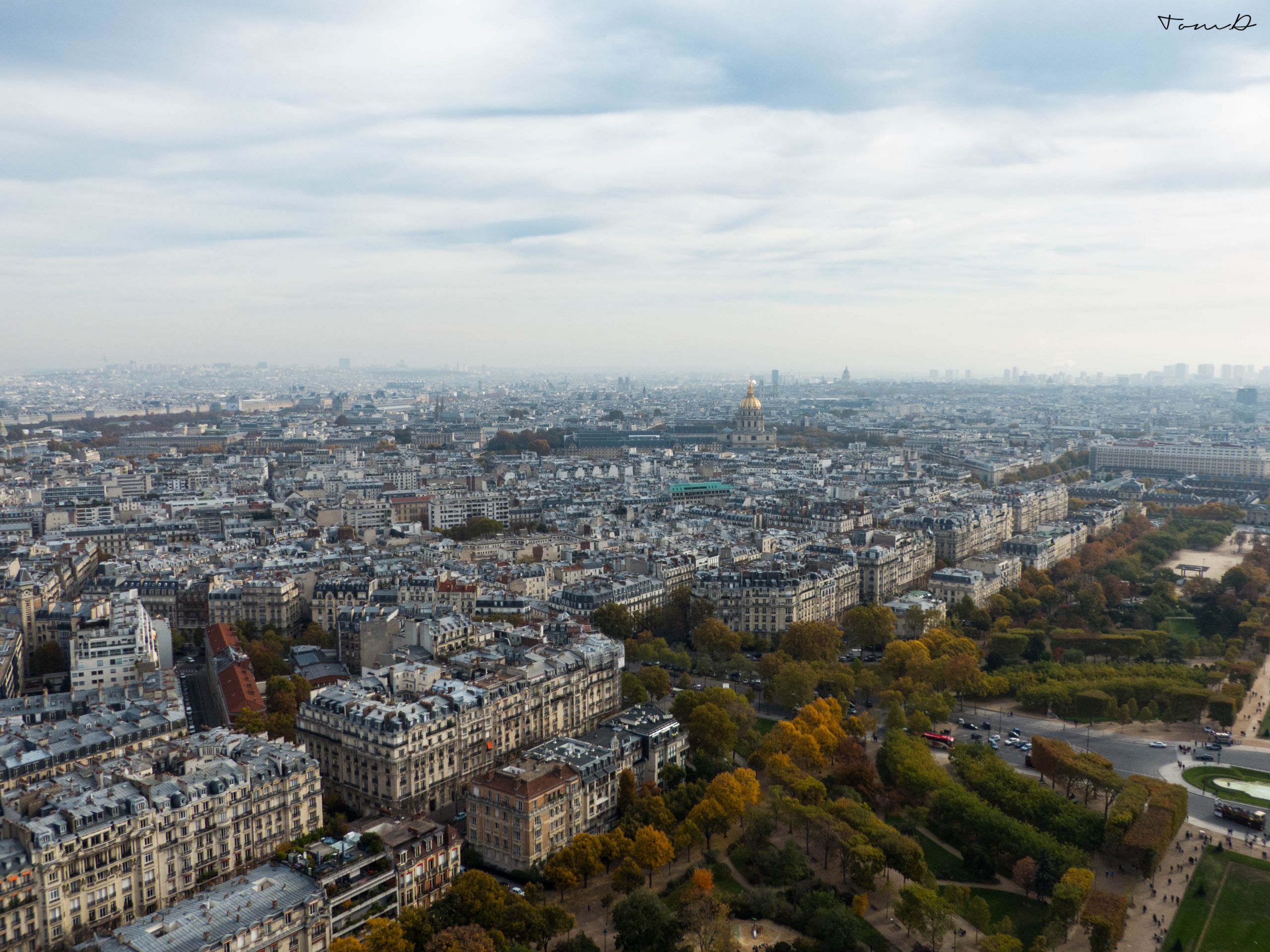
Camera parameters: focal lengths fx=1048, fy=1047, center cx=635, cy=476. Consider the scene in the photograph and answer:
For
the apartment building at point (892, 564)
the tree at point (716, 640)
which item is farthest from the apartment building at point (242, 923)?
the apartment building at point (892, 564)

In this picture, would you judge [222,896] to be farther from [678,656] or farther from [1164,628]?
[1164,628]

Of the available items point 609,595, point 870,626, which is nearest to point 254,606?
point 609,595

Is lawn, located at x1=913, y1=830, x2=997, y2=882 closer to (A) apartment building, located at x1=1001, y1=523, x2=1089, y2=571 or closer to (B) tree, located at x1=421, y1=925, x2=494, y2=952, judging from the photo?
(B) tree, located at x1=421, y1=925, x2=494, y2=952

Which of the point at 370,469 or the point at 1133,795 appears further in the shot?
the point at 370,469

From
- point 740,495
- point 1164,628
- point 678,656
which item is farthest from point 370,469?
point 1164,628

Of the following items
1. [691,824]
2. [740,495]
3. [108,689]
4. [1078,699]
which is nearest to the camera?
[691,824]

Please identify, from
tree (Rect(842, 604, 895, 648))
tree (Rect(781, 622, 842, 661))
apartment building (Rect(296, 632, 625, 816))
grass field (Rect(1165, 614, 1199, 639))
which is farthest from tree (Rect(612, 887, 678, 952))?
grass field (Rect(1165, 614, 1199, 639))

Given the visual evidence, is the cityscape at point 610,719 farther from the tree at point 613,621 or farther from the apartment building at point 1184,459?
the apartment building at point 1184,459

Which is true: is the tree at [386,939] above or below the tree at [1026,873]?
above
